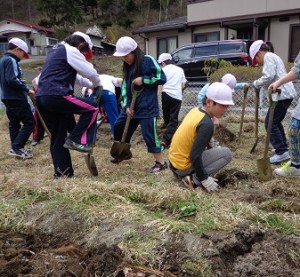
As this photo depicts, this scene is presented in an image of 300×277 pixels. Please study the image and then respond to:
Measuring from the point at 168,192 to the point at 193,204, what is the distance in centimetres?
28

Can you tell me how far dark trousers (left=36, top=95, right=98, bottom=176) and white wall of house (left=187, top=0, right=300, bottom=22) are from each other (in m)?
14.4

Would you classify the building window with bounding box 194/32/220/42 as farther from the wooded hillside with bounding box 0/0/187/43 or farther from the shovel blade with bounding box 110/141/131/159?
the wooded hillside with bounding box 0/0/187/43

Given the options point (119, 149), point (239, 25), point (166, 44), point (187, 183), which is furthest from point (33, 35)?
point (187, 183)

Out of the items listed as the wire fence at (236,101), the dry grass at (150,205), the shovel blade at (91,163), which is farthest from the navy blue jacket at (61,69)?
the wire fence at (236,101)

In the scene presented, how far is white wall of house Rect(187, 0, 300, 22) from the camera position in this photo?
54.2 ft

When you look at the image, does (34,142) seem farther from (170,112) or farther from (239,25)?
(239,25)

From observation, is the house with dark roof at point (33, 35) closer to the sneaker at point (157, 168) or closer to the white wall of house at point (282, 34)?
the white wall of house at point (282, 34)

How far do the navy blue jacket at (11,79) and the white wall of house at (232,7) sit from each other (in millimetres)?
13675

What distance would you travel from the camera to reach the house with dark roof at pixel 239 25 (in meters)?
16.6

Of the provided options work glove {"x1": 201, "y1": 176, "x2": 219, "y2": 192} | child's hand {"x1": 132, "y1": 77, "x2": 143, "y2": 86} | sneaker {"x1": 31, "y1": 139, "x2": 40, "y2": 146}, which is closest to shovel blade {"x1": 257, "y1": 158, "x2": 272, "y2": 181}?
work glove {"x1": 201, "y1": 176, "x2": 219, "y2": 192}

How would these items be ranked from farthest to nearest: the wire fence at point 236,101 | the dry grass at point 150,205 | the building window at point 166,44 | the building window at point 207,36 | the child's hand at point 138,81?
the building window at point 166,44, the building window at point 207,36, the wire fence at point 236,101, the child's hand at point 138,81, the dry grass at point 150,205

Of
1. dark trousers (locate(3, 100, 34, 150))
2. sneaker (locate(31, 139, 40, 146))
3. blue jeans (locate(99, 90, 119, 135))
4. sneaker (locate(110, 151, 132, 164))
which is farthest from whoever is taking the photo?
sneaker (locate(31, 139, 40, 146))

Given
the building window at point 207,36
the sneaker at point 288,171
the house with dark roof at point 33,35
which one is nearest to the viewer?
the sneaker at point 288,171

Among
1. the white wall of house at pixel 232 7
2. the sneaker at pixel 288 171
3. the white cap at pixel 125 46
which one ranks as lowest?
the sneaker at pixel 288 171
